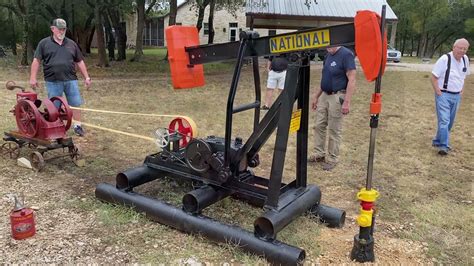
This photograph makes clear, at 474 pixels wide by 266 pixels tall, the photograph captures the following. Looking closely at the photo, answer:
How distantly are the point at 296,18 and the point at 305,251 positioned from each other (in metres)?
21.3

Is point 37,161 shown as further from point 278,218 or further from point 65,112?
point 278,218

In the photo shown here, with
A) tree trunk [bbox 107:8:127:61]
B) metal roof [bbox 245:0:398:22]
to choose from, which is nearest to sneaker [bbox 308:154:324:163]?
metal roof [bbox 245:0:398:22]

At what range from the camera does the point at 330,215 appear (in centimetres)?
439

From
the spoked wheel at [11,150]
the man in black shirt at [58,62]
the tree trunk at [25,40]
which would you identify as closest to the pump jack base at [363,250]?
the spoked wheel at [11,150]

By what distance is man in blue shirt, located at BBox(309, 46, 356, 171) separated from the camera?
5.79 meters

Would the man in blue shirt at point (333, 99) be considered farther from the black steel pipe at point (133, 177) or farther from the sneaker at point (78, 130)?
the sneaker at point (78, 130)

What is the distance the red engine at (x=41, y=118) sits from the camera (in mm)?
5609

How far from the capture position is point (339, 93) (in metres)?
6.03

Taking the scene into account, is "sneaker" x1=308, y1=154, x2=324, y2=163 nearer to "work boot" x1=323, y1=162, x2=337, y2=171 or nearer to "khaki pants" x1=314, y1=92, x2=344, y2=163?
"khaki pants" x1=314, y1=92, x2=344, y2=163

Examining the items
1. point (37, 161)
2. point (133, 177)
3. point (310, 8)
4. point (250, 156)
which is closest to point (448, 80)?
point (250, 156)

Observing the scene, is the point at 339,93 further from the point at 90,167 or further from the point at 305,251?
the point at 90,167

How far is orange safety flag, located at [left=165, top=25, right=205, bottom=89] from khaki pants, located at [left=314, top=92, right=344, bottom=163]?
2341 millimetres

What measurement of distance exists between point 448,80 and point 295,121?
4248 millimetres

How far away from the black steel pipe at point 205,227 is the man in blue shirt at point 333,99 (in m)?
2.73
